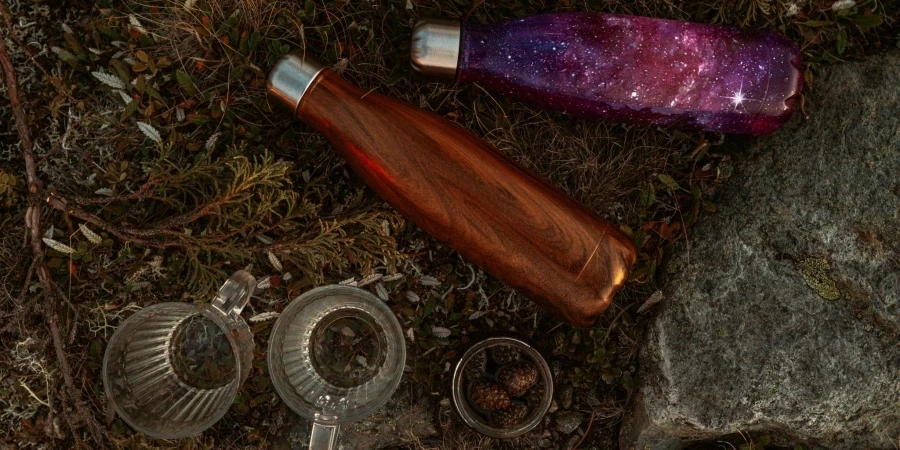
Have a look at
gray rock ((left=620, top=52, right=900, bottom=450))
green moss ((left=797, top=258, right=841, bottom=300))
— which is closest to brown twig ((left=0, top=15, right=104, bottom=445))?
gray rock ((left=620, top=52, right=900, bottom=450))

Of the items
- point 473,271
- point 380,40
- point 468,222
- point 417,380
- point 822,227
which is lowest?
point 417,380

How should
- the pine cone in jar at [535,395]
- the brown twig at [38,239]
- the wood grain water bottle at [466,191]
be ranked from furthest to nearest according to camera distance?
the pine cone in jar at [535,395]
the brown twig at [38,239]
the wood grain water bottle at [466,191]

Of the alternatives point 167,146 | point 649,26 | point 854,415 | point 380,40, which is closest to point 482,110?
point 380,40

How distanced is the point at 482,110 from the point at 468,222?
1.70 ft

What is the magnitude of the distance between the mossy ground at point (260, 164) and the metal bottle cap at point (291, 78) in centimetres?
23

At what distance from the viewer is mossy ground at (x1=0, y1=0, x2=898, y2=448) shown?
7.96ft

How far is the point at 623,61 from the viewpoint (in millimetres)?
2201

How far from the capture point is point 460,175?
213cm

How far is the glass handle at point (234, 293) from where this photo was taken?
2203 millimetres

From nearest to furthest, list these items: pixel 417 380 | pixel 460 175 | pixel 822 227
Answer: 1. pixel 460 175
2. pixel 822 227
3. pixel 417 380

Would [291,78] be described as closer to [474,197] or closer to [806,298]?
[474,197]

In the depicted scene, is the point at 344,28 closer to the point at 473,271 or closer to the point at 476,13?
the point at 476,13

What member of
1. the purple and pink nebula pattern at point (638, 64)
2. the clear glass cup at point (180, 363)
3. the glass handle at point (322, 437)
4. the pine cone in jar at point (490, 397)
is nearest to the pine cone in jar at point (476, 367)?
the pine cone in jar at point (490, 397)

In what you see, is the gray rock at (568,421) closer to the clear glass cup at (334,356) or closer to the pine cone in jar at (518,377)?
the pine cone in jar at (518,377)
